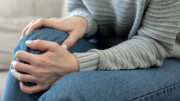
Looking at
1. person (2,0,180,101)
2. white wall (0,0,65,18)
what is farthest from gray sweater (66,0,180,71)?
white wall (0,0,65,18)

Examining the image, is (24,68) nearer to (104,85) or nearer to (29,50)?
(29,50)

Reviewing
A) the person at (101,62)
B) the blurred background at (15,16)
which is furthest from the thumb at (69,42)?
the blurred background at (15,16)

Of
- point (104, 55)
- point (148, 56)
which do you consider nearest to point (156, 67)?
point (148, 56)

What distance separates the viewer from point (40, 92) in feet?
1.37

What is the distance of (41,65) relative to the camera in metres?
0.39

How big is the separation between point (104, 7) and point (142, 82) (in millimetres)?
361

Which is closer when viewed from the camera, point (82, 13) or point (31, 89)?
point (31, 89)

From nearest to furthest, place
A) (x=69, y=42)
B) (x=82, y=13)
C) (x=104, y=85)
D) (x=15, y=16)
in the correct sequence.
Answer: (x=104, y=85), (x=69, y=42), (x=82, y=13), (x=15, y=16)

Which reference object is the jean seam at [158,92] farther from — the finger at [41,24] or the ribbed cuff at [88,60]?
the finger at [41,24]

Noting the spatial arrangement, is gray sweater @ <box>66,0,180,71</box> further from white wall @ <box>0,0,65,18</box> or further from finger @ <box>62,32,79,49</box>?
white wall @ <box>0,0,65,18</box>

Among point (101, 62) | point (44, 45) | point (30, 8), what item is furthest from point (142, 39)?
point (30, 8)

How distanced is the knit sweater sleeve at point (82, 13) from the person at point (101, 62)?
0.01m

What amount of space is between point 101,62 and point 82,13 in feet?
0.91

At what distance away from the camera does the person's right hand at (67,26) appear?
1.54 feet
